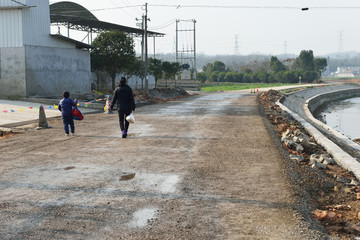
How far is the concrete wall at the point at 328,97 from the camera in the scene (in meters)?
47.6

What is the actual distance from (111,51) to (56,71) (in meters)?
9.79

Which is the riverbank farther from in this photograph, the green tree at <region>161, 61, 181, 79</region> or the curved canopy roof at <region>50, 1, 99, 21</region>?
the curved canopy roof at <region>50, 1, 99, 21</region>

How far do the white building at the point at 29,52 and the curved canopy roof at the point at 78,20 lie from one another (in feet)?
37.6

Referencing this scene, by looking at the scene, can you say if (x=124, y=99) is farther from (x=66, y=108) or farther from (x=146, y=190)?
(x=146, y=190)

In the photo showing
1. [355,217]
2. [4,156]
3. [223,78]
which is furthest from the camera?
[223,78]

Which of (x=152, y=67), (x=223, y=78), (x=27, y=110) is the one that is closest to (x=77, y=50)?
(x=27, y=110)

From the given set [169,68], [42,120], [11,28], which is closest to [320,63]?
[169,68]

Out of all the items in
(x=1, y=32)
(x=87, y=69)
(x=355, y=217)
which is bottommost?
(x=355, y=217)

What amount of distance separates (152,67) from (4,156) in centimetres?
4129

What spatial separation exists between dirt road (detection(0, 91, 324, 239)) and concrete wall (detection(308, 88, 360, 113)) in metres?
36.7

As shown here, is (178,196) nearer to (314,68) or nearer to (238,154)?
(238,154)

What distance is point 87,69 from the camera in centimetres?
3212

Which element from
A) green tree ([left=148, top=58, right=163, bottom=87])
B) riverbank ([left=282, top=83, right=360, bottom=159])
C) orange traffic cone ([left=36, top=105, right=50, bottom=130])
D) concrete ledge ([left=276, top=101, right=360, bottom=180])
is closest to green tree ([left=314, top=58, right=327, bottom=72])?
riverbank ([left=282, top=83, right=360, bottom=159])

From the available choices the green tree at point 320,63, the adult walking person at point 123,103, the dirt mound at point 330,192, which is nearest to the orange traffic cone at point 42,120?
the adult walking person at point 123,103
